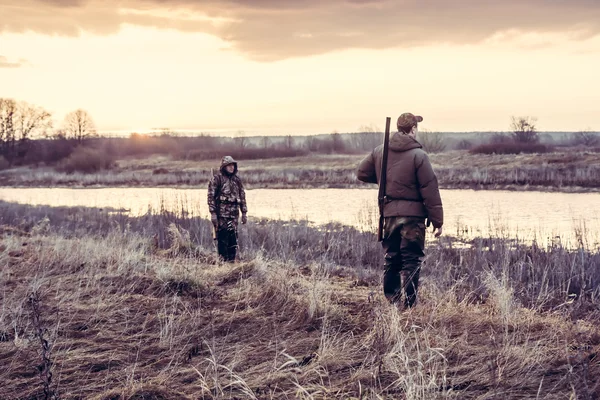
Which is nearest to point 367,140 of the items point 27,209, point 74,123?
point 74,123

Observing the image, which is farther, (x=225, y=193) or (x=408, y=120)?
(x=225, y=193)

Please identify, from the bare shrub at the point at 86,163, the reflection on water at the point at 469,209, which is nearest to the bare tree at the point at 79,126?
the bare shrub at the point at 86,163

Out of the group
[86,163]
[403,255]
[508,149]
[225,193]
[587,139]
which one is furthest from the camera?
[587,139]

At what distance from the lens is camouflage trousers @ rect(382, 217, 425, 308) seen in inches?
195

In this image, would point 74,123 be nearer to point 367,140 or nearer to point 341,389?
point 367,140

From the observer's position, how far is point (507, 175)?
26.4 meters

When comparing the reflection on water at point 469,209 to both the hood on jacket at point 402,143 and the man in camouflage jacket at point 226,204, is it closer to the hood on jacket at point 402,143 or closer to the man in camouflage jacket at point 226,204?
the man in camouflage jacket at point 226,204

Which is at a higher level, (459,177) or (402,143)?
(402,143)

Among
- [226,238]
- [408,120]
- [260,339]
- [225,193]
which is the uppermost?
[408,120]

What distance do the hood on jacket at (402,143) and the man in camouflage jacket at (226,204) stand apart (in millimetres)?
3308

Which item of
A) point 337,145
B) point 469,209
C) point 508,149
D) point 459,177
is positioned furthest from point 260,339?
point 337,145

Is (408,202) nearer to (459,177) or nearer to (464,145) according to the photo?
(459,177)

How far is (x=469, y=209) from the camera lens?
17.4 metres

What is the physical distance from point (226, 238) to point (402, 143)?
12.5ft
